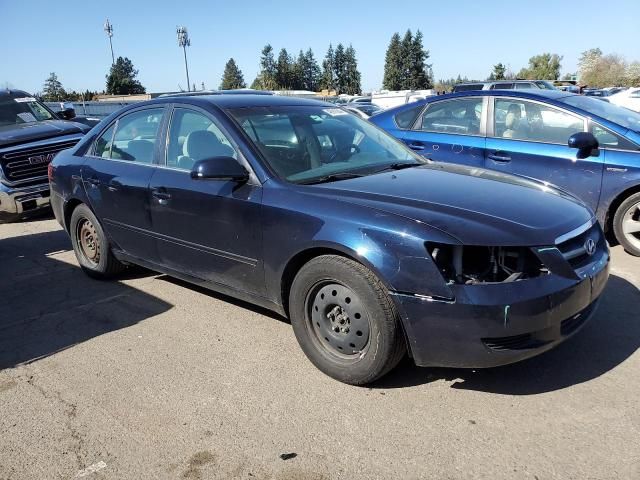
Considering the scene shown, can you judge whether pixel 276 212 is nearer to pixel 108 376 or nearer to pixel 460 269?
pixel 460 269

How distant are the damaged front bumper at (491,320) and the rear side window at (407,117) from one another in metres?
4.18

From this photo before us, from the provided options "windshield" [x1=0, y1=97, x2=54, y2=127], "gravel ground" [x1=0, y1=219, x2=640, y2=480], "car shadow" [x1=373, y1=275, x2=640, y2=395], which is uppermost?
"windshield" [x1=0, y1=97, x2=54, y2=127]

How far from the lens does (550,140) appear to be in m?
5.65

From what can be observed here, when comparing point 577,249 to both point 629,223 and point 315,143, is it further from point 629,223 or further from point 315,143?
point 629,223

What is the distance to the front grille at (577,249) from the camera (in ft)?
9.54

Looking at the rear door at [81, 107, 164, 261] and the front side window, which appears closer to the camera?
the rear door at [81, 107, 164, 261]

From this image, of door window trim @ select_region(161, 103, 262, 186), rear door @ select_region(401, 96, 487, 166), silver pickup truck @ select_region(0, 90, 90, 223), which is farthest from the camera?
silver pickup truck @ select_region(0, 90, 90, 223)

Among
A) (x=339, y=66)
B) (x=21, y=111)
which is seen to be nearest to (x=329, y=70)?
(x=339, y=66)

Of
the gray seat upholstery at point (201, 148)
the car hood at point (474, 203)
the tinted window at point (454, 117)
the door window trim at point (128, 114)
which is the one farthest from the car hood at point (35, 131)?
the car hood at point (474, 203)

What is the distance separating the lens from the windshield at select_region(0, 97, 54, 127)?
8.98 meters

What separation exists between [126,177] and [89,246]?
1.18 m

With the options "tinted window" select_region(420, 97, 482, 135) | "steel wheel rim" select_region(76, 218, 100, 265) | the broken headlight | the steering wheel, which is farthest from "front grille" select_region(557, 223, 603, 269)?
"steel wheel rim" select_region(76, 218, 100, 265)

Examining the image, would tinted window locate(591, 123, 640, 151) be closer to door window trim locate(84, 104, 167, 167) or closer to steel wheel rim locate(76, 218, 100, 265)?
door window trim locate(84, 104, 167, 167)

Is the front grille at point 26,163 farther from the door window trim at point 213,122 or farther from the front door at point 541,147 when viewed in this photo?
the front door at point 541,147
